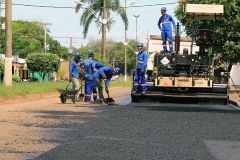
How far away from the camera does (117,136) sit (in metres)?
11.1

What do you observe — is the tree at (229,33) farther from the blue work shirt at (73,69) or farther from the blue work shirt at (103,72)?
the blue work shirt at (103,72)

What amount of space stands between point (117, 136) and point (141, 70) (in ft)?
35.1

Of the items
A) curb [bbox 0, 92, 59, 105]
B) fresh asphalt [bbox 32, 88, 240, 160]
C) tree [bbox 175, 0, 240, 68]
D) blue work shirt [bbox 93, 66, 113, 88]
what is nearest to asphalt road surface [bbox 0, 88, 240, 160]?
fresh asphalt [bbox 32, 88, 240, 160]

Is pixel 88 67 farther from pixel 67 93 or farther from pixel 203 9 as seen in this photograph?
pixel 203 9

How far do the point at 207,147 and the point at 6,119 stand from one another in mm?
5928

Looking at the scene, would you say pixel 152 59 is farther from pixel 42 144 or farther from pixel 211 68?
pixel 42 144

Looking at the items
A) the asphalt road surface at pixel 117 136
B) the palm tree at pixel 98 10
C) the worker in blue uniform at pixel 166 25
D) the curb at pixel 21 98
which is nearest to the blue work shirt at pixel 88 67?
the worker in blue uniform at pixel 166 25

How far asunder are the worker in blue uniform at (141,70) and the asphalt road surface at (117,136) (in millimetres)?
4949

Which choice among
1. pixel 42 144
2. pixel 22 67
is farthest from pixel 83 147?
pixel 22 67

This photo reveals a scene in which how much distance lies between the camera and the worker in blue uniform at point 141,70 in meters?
21.6

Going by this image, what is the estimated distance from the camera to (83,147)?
9.35 metres

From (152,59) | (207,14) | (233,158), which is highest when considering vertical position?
(207,14)

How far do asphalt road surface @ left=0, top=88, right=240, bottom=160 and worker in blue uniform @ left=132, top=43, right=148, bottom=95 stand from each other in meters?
4.95

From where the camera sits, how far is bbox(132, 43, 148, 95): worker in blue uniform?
71.0 feet
